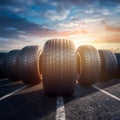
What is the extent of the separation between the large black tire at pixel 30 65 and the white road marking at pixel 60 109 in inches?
97.9

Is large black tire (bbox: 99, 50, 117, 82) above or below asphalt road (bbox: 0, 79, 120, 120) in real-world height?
above

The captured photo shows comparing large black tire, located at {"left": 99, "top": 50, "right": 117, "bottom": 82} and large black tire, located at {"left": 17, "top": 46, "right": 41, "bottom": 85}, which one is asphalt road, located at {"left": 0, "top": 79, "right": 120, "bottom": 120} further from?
large black tire, located at {"left": 99, "top": 50, "right": 117, "bottom": 82}

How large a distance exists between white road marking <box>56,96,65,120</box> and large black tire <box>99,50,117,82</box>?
418 cm

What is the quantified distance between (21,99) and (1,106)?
0.94 m

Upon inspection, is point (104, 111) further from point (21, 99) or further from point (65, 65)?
point (21, 99)

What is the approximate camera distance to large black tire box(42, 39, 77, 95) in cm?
639

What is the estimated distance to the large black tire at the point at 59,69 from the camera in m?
6.39

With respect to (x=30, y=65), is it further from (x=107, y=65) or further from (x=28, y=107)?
(x=107, y=65)

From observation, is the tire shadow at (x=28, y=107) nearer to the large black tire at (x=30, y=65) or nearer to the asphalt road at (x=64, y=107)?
the asphalt road at (x=64, y=107)

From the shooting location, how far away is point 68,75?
641cm

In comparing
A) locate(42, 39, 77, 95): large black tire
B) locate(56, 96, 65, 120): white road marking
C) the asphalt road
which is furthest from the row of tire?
the asphalt road

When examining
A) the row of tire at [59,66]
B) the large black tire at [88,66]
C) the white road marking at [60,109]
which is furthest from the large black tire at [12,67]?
the white road marking at [60,109]

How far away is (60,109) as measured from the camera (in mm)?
5211

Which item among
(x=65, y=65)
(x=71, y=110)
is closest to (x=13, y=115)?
(x=71, y=110)
